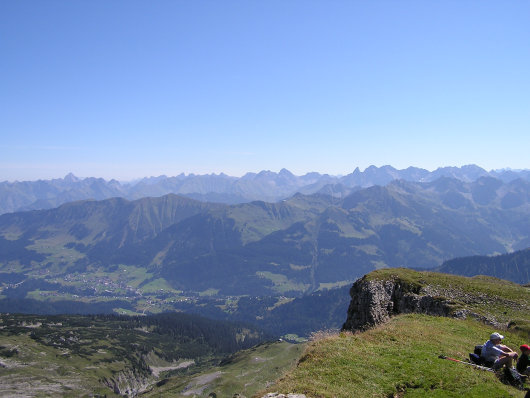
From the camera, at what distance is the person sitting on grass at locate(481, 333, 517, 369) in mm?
20109

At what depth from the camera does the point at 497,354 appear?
21.0 m

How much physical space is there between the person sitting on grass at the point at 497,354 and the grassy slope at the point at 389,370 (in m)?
1.09

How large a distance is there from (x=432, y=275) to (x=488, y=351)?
37117 millimetres

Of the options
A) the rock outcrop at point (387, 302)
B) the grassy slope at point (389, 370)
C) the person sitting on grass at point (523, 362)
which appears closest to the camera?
the grassy slope at point (389, 370)

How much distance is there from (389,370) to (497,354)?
293 inches

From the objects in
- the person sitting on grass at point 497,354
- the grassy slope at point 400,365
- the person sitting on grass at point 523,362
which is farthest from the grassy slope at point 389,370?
the person sitting on grass at point 523,362

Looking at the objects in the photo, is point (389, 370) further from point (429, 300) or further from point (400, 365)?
point (429, 300)

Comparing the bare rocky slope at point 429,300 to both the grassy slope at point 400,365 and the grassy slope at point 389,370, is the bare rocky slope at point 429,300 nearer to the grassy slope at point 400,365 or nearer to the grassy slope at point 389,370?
the grassy slope at point 400,365

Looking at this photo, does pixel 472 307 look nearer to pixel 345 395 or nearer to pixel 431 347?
pixel 431 347

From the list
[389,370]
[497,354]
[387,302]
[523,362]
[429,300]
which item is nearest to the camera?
[523,362]

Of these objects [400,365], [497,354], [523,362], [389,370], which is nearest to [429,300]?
[497,354]

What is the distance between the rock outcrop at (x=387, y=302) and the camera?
4425 centimetres

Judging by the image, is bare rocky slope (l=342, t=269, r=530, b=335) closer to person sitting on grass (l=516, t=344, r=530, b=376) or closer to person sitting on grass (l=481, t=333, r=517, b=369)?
person sitting on grass (l=481, t=333, r=517, b=369)

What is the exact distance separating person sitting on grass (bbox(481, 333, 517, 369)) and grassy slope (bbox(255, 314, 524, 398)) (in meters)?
1.09
